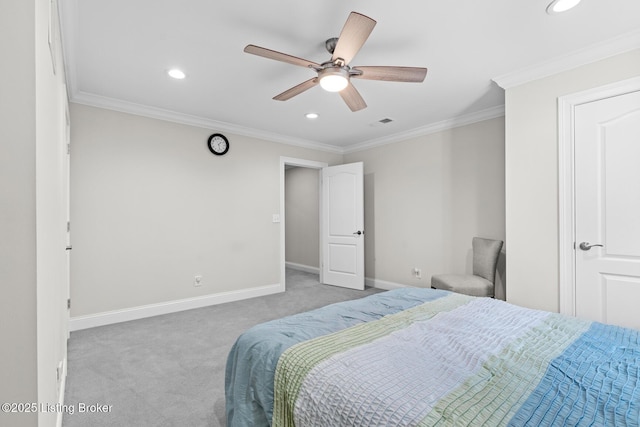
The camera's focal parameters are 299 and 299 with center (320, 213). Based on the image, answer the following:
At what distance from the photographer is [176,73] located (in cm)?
275

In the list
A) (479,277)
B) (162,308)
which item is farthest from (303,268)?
(479,277)

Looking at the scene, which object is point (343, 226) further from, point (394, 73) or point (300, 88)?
point (394, 73)

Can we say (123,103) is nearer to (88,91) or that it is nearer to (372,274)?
(88,91)

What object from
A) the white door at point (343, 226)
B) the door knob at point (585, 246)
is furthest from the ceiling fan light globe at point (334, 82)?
the white door at point (343, 226)

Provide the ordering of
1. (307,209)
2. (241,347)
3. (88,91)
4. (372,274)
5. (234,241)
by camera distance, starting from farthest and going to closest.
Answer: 1. (307,209)
2. (372,274)
3. (234,241)
4. (88,91)
5. (241,347)

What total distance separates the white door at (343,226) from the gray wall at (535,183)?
2353 mm

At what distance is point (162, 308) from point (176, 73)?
8.87ft

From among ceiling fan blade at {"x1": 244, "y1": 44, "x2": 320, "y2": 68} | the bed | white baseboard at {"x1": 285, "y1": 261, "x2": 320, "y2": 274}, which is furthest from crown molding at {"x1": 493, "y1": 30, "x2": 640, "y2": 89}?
white baseboard at {"x1": 285, "y1": 261, "x2": 320, "y2": 274}

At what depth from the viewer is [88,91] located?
3141mm

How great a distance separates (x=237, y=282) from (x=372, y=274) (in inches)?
87.5

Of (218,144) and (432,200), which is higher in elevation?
(218,144)

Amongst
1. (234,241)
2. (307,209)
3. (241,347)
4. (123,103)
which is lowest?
(241,347)

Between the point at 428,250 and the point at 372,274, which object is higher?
the point at 428,250

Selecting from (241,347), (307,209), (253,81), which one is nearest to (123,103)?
(253,81)
